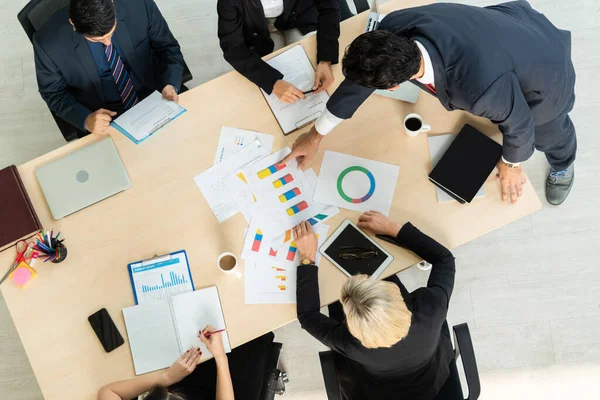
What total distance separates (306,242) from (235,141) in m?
0.50

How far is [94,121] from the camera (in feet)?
6.20

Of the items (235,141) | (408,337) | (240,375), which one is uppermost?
(235,141)

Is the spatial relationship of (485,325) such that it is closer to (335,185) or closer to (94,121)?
(335,185)

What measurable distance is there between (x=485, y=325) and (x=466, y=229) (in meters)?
0.99

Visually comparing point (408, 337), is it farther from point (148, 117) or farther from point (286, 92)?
point (148, 117)

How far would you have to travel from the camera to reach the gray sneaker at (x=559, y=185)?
2.54 m

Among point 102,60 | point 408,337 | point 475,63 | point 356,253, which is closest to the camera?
point 475,63

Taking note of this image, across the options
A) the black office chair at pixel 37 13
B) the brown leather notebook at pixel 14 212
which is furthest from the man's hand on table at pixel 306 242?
the black office chair at pixel 37 13

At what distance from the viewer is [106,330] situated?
1708 millimetres

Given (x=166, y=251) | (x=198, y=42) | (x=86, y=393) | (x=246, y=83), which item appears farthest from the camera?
(x=198, y=42)

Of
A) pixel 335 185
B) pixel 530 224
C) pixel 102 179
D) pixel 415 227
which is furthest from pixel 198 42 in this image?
pixel 530 224

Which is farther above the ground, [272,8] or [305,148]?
[272,8]

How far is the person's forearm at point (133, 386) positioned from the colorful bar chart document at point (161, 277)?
27cm

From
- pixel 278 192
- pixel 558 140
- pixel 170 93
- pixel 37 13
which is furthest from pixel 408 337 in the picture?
pixel 37 13
